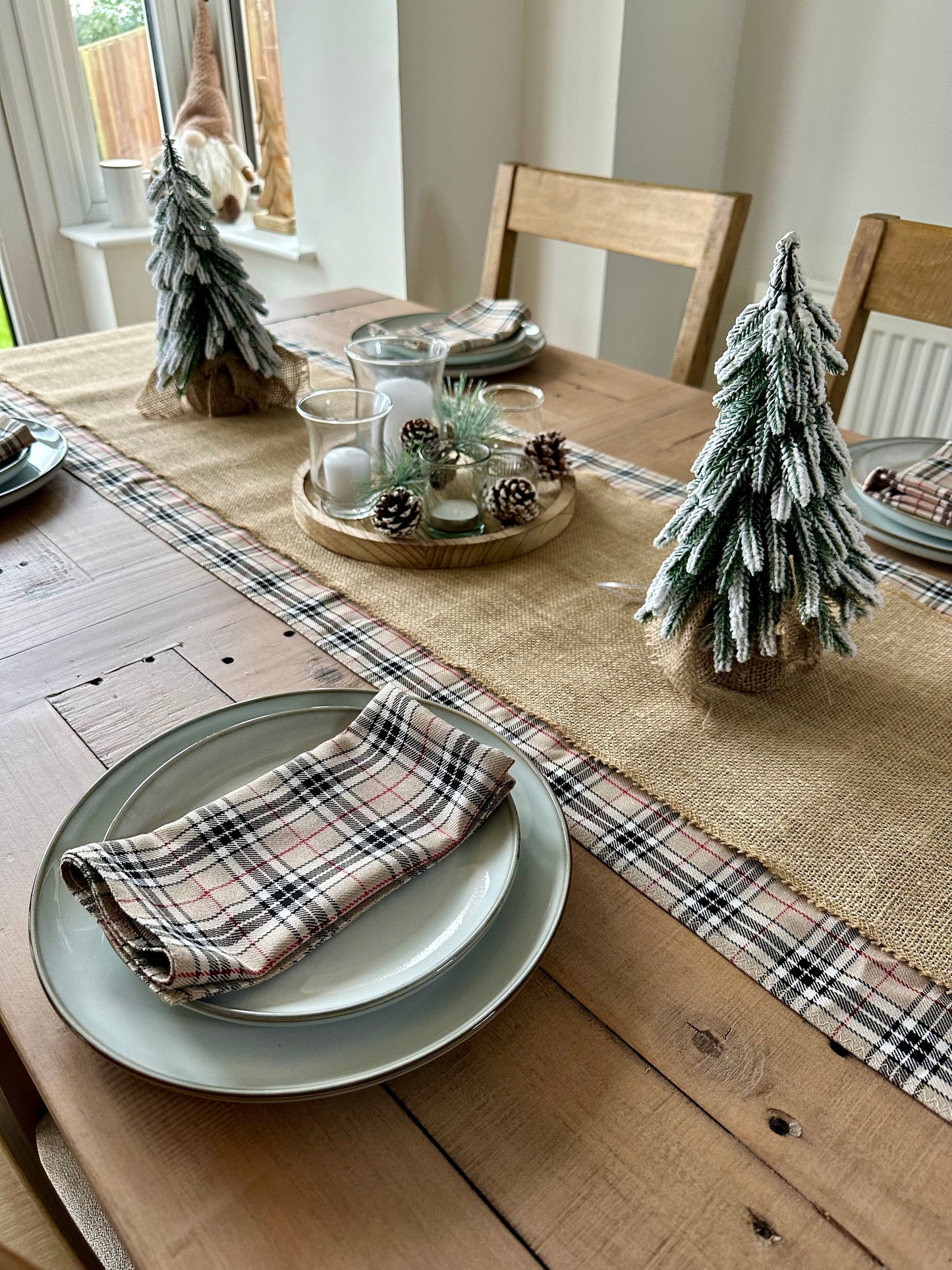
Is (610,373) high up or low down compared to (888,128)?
down

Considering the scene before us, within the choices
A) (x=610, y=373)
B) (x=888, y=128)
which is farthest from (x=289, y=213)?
(x=610, y=373)

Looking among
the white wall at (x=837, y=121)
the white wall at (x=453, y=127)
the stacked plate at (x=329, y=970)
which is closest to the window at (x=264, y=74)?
the white wall at (x=453, y=127)

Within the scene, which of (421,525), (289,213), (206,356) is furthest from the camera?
(289,213)

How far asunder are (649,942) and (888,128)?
208 centimetres

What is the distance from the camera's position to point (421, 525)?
906mm

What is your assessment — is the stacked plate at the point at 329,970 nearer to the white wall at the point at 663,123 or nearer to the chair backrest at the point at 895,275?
→ the chair backrest at the point at 895,275

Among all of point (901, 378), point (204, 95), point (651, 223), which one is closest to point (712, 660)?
point (651, 223)

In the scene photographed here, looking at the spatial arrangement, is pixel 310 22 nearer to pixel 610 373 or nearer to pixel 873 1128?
pixel 610 373

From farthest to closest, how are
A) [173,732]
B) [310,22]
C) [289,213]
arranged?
[289,213] < [310,22] < [173,732]

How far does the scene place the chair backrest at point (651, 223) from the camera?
133cm

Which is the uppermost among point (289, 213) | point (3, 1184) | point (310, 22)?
point (310, 22)

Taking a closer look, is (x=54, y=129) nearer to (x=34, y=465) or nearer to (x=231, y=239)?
(x=231, y=239)

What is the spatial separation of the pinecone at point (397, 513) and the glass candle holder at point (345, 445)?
50mm

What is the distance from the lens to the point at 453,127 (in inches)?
83.8
